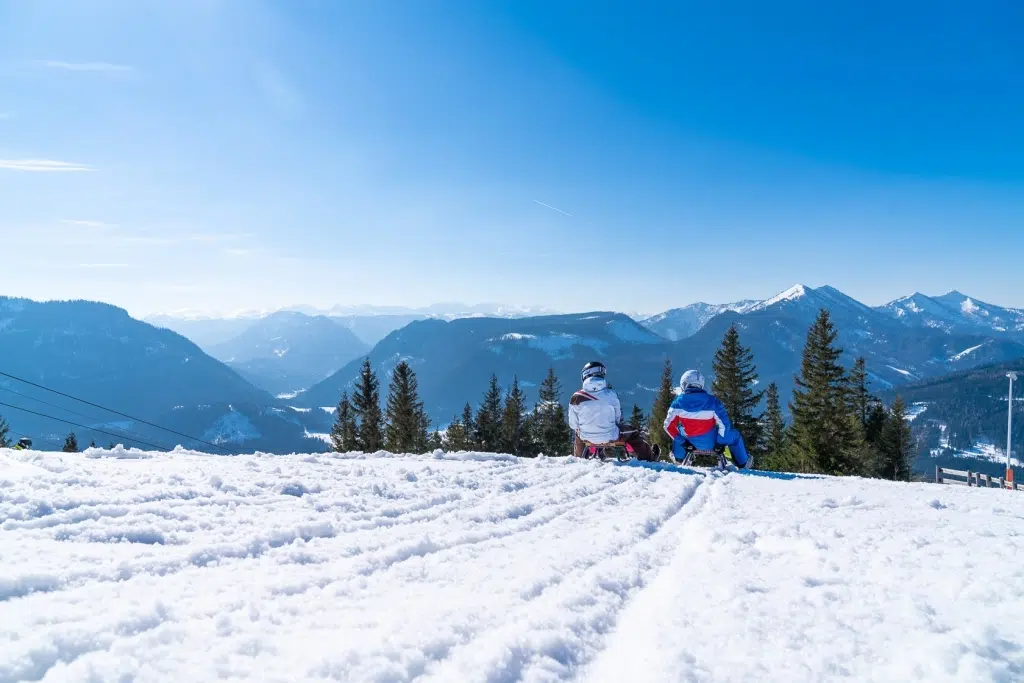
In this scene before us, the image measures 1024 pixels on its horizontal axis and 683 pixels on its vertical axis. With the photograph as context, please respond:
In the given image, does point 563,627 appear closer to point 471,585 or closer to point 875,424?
point 471,585

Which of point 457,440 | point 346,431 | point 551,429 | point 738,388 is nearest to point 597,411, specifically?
point 738,388

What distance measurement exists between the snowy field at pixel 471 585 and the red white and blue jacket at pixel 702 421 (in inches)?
183

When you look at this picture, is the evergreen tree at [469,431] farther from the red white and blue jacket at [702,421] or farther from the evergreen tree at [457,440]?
the red white and blue jacket at [702,421]

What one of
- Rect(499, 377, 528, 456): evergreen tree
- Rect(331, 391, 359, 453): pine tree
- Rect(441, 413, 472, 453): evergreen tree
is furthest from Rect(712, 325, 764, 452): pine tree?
Rect(331, 391, 359, 453): pine tree

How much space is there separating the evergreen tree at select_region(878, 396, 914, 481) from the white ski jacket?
37.7 m

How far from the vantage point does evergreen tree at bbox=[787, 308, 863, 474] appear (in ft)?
94.3

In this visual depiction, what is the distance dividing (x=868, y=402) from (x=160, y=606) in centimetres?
4486

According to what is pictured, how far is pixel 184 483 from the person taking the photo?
534 centimetres

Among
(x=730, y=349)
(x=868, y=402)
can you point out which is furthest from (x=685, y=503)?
(x=868, y=402)

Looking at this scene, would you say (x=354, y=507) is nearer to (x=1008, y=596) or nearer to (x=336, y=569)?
(x=336, y=569)

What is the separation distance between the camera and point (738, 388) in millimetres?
37156

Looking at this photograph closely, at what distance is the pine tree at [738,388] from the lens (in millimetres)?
35938

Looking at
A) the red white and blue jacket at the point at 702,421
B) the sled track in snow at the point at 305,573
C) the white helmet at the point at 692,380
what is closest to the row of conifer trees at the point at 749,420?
the red white and blue jacket at the point at 702,421

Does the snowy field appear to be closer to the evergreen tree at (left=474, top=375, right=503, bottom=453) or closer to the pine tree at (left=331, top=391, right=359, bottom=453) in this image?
the pine tree at (left=331, top=391, right=359, bottom=453)
